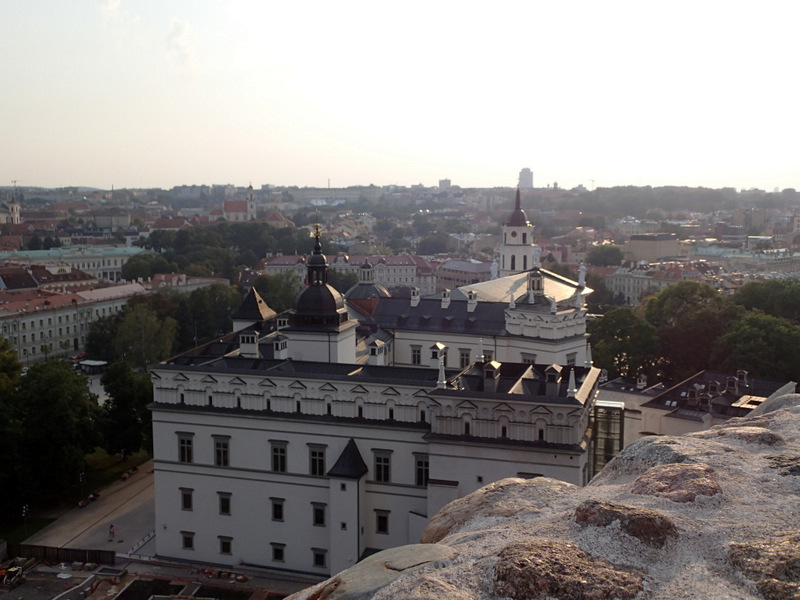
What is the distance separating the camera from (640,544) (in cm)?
694

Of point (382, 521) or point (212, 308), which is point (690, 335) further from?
point (212, 308)

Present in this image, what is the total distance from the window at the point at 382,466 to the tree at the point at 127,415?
59.0ft

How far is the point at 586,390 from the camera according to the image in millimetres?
29719

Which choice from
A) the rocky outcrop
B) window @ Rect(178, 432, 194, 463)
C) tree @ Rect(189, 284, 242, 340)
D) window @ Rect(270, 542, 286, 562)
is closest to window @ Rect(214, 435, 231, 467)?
window @ Rect(178, 432, 194, 463)

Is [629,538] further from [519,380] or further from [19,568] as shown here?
[19,568]

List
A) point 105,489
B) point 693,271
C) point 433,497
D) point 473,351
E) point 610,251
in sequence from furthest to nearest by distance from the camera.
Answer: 1. point 610,251
2. point 693,271
3. point 473,351
4. point 105,489
5. point 433,497

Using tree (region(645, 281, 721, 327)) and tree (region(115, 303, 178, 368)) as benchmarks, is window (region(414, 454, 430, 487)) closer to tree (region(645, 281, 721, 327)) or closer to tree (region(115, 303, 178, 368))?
tree (region(645, 281, 721, 327))

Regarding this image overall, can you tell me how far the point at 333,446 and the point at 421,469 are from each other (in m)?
3.57

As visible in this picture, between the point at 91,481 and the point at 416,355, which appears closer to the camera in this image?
the point at 91,481

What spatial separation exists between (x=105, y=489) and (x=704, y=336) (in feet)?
128

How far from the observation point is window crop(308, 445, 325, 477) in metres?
31.7

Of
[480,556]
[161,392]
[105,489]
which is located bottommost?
[105,489]

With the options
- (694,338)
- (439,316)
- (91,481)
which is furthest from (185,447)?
(694,338)

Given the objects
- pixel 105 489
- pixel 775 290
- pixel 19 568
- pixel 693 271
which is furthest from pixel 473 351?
pixel 693 271
